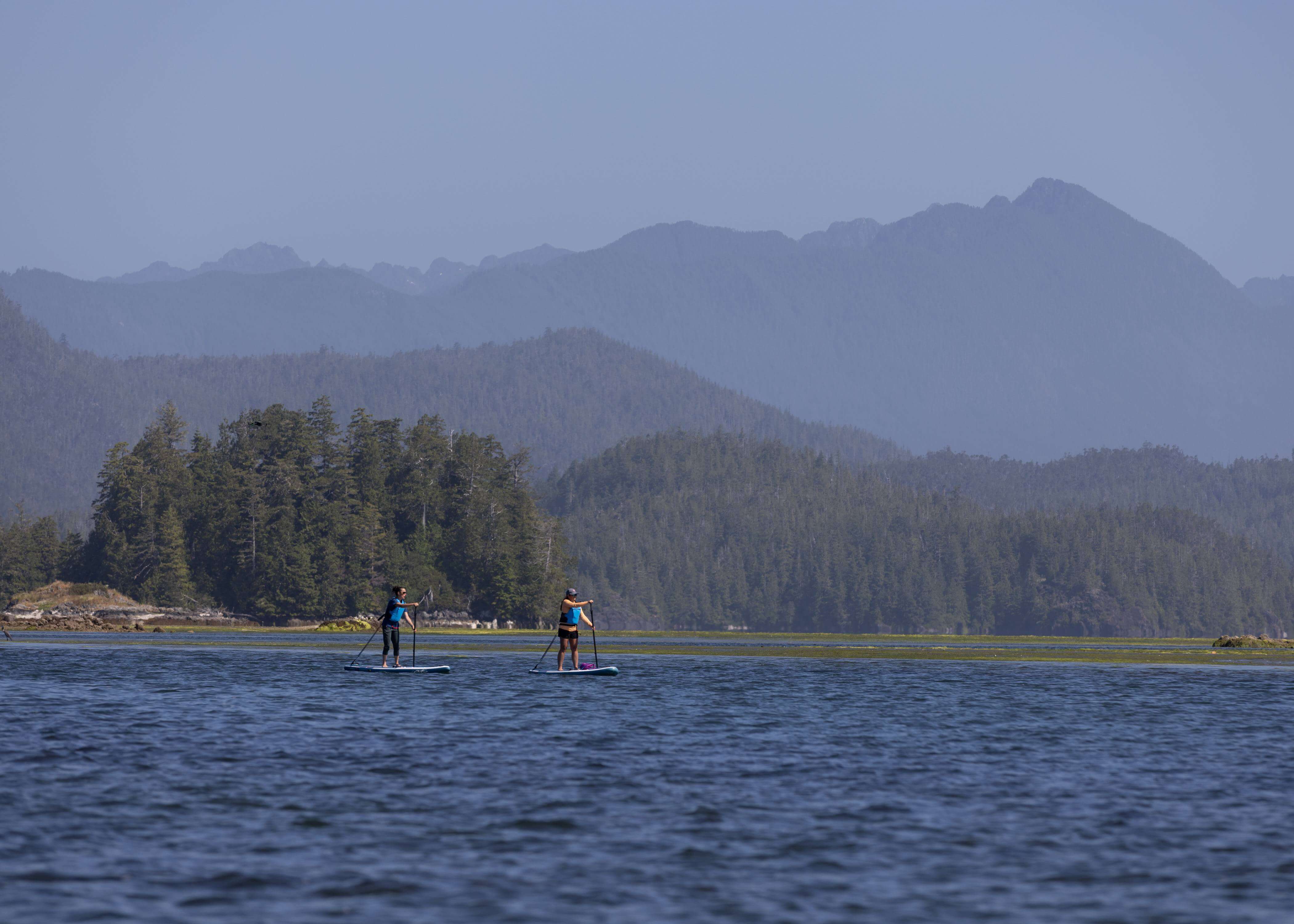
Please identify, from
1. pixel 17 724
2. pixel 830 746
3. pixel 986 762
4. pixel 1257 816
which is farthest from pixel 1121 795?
pixel 17 724

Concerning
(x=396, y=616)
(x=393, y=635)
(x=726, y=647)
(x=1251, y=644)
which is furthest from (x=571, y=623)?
(x=1251, y=644)

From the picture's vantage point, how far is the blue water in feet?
71.5

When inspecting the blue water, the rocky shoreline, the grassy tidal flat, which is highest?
the rocky shoreline

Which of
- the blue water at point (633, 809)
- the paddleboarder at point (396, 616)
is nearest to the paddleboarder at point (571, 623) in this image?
the paddleboarder at point (396, 616)

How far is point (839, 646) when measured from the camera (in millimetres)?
135750

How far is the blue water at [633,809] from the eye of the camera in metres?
21.8

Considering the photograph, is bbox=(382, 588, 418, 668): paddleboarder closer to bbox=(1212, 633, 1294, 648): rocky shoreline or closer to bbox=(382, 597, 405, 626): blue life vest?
bbox=(382, 597, 405, 626): blue life vest

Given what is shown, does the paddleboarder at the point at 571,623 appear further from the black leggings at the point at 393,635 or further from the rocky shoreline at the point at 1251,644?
the rocky shoreline at the point at 1251,644

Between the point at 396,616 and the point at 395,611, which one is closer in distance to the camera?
the point at 396,616

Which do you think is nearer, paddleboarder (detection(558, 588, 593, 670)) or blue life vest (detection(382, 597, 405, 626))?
paddleboarder (detection(558, 588, 593, 670))

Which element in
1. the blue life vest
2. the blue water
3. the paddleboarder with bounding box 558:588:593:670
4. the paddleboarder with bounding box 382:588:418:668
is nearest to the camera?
the blue water

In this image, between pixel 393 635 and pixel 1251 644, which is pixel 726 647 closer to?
pixel 1251 644

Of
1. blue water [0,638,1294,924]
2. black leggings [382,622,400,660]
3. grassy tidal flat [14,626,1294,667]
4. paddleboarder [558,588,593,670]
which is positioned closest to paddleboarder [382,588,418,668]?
black leggings [382,622,400,660]

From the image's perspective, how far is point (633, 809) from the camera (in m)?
29.6
